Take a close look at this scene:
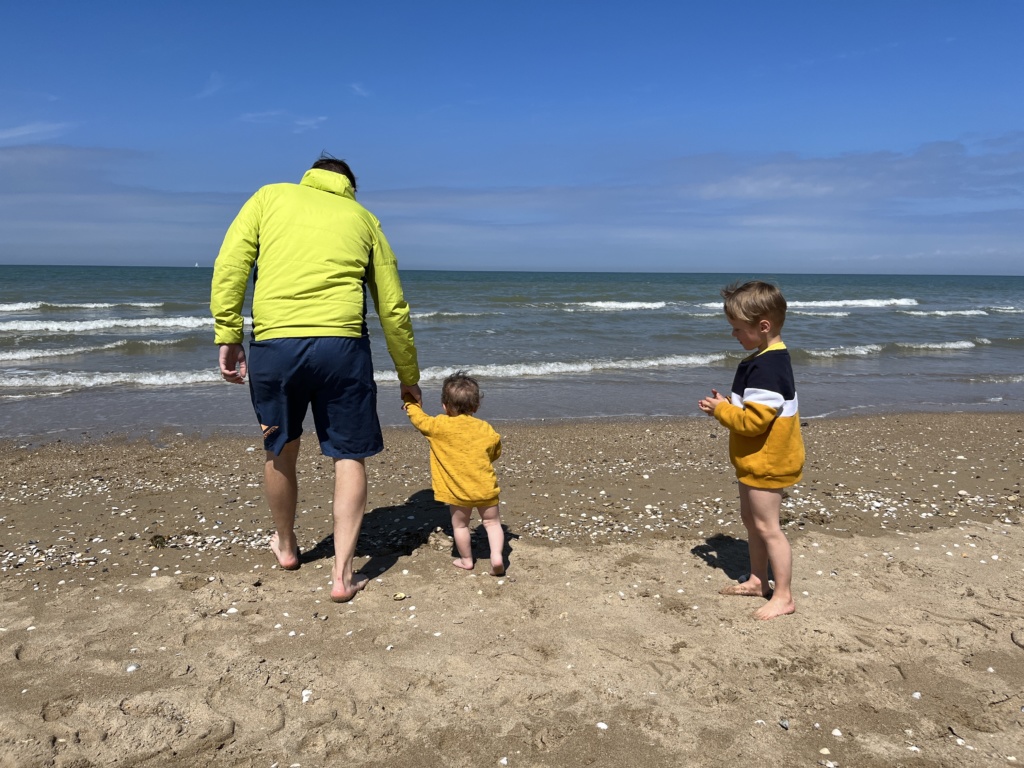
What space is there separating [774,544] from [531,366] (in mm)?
10651

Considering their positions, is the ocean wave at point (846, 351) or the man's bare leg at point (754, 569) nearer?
the man's bare leg at point (754, 569)

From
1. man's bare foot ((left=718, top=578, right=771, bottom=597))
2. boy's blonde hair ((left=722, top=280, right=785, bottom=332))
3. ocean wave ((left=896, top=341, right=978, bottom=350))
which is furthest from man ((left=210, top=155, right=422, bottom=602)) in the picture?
ocean wave ((left=896, top=341, right=978, bottom=350))

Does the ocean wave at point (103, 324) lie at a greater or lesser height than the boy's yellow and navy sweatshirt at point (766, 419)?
lesser

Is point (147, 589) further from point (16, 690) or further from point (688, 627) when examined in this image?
point (688, 627)

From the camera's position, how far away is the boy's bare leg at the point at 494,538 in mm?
4109

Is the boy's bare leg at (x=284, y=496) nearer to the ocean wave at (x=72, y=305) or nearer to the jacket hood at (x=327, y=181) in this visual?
the jacket hood at (x=327, y=181)

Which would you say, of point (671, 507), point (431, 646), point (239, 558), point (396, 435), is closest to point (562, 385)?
point (396, 435)

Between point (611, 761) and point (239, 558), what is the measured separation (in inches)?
105

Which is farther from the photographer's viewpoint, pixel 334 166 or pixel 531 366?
pixel 531 366

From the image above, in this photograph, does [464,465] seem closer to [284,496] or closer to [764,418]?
[284,496]

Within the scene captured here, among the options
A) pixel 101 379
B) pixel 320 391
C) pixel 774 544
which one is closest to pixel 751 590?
pixel 774 544

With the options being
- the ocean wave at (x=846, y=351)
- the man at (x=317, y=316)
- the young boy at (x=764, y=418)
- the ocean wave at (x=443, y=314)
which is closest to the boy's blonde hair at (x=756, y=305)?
the young boy at (x=764, y=418)

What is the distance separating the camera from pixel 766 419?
3.34m

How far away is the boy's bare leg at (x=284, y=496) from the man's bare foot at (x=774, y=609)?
8.05 ft
